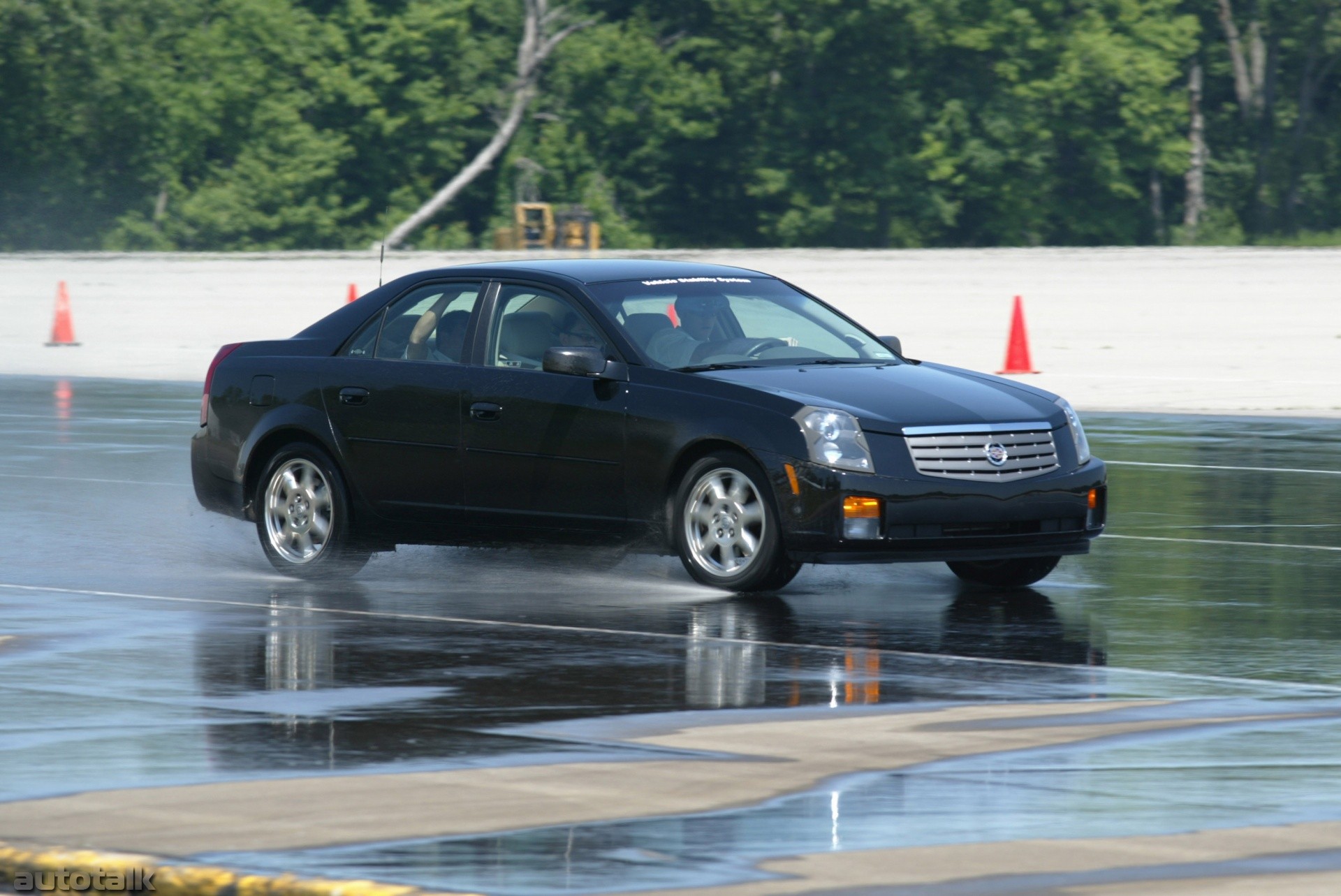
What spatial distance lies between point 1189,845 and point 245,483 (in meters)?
7.60

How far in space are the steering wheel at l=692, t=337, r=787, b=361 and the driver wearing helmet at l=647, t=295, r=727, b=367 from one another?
3 cm

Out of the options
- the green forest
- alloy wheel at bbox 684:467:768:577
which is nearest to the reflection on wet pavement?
alloy wheel at bbox 684:467:768:577

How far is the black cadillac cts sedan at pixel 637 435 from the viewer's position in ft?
36.4

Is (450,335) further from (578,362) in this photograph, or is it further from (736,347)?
(736,347)

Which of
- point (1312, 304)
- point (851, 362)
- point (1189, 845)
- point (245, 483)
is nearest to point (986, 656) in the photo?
point (851, 362)

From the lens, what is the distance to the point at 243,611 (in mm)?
11156

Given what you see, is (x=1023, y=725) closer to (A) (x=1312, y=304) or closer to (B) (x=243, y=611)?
(B) (x=243, y=611)

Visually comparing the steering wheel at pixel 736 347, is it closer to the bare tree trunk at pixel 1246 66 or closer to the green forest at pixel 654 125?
the green forest at pixel 654 125

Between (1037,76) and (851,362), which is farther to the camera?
(1037,76)

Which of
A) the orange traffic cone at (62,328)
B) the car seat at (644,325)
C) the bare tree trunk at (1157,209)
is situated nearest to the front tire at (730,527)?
the car seat at (644,325)

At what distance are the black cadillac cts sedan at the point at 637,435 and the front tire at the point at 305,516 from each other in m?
0.01

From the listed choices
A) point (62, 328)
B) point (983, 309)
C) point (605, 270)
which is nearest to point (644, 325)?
point (605, 270)

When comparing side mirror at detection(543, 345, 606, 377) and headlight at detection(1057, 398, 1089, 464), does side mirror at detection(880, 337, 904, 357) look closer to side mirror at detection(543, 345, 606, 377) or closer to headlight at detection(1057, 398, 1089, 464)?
headlight at detection(1057, 398, 1089, 464)

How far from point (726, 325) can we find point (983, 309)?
30470 mm
